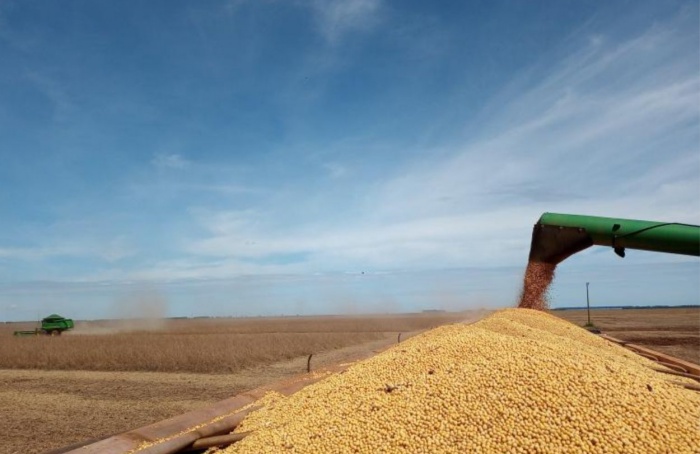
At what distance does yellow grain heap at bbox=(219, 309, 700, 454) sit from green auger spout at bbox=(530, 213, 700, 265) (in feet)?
4.33

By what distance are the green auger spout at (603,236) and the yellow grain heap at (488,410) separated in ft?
4.33

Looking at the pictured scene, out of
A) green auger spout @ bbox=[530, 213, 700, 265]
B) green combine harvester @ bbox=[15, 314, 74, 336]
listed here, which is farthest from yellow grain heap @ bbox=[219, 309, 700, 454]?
green combine harvester @ bbox=[15, 314, 74, 336]

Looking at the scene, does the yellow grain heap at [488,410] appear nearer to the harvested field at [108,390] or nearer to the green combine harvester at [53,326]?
the harvested field at [108,390]

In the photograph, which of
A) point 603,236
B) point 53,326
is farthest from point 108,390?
point 53,326

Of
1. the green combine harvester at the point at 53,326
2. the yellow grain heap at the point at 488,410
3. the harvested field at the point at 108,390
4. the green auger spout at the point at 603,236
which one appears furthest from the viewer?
the green combine harvester at the point at 53,326

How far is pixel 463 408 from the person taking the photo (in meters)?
2.73

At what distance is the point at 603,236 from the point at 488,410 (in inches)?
113

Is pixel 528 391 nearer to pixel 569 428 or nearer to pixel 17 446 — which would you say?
pixel 569 428

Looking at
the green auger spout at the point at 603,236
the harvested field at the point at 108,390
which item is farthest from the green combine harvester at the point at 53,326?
the green auger spout at the point at 603,236

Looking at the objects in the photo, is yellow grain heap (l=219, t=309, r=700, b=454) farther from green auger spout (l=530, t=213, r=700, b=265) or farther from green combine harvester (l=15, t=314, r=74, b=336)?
green combine harvester (l=15, t=314, r=74, b=336)

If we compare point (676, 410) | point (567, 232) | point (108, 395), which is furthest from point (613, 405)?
point (108, 395)

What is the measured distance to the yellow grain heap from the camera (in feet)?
8.01

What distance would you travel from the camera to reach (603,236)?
189 inches

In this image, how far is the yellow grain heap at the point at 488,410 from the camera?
96.1 inches
